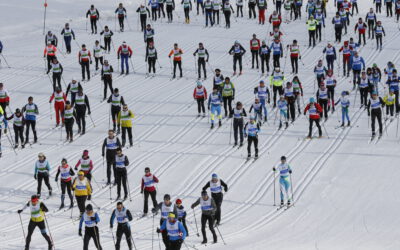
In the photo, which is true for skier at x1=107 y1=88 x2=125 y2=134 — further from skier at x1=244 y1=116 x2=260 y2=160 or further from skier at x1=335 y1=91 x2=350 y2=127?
skier at x1=335 y1=91 x2=350 y2=127

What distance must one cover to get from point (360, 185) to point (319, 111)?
4.02 meters

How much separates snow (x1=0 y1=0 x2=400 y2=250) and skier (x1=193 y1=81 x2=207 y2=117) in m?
0.55

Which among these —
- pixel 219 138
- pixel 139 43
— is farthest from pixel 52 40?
pixel 219 138

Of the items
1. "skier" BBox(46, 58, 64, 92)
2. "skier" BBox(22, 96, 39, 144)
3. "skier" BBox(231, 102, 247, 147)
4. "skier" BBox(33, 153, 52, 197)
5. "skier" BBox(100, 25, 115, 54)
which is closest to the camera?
"skier" BBox(33, 153, 52, 197)

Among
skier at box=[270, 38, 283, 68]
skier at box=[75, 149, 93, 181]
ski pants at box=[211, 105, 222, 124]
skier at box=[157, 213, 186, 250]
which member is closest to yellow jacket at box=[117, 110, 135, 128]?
ski pants at box=[211, 105, 222, 124]

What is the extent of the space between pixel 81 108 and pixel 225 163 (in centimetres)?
580

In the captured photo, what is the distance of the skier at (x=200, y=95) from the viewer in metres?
29.0

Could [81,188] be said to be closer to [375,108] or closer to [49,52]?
[375,108]

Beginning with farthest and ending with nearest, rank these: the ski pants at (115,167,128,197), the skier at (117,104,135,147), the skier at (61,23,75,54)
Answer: the skier at (61,23,75,54)
the skier at (117,104,135,147)
the ski pants at (115,167,128,197)

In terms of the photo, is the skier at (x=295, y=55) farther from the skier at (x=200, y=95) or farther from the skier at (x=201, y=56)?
the skier at (x=200, y=95)

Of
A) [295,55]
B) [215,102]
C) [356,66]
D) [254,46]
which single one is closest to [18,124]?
[215,102]

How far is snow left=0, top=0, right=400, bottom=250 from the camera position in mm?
20438

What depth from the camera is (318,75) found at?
102ft

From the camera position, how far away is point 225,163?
2545cm
